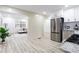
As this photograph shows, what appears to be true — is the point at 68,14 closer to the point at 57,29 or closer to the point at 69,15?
the point at 69,15

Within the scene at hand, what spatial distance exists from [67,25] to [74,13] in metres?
0.71

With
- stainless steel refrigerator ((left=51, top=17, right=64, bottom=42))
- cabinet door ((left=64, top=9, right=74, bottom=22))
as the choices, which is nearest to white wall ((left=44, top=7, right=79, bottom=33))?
cabinet door ((left=64, top=9, right=74, bottom=22))

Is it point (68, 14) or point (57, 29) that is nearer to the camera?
point (68, 14)

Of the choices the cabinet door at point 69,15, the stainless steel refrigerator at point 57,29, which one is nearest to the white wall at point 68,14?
the cabinet door at point 69,15

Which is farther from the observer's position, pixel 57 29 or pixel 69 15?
pixel 57 29

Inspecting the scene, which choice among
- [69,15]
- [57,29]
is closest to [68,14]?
[69,15]

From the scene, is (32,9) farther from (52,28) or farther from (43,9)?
(52,28)

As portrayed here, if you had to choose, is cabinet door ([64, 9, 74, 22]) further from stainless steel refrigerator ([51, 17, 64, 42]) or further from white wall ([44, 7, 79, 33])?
stainless steel refrigerator ([51, 17, 64, 42])

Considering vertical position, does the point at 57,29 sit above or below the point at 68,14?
below

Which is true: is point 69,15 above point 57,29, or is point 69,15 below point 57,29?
above

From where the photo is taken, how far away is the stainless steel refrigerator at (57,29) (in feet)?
17.2

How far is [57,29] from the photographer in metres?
5.49

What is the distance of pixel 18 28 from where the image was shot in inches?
124

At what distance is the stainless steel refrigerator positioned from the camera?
5240 millimetres
